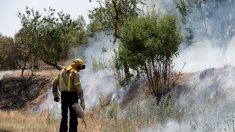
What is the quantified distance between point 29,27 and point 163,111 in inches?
1100

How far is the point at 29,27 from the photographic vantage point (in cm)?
3912

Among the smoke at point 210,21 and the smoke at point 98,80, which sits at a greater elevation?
the smoke at point 210,21

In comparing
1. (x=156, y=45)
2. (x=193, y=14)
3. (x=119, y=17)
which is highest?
(x=193, y=14)

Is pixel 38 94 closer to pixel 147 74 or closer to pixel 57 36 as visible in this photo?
pixel 57 36

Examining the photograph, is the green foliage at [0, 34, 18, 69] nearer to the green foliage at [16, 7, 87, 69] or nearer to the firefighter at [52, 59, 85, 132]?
the green foliage at [16, 7, 87, 69]

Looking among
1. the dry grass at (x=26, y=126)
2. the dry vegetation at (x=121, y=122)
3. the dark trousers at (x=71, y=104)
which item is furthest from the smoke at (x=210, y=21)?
the dark trousers at (x=71, y=104)

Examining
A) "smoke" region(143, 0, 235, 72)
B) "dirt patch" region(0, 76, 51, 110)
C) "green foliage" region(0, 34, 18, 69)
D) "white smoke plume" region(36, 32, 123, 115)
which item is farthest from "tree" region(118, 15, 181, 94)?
"green foliage" region(0, 34, 18, 69)

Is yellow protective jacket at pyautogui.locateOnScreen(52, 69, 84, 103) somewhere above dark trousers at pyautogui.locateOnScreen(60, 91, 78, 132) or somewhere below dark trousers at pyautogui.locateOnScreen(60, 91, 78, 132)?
above

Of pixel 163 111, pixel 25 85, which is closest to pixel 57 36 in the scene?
pixel 25 85

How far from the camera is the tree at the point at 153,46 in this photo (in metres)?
18.7

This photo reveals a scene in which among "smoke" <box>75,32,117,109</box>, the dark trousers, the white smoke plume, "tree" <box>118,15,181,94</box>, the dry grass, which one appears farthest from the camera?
"smoke" <box>75,32,117,109</box>

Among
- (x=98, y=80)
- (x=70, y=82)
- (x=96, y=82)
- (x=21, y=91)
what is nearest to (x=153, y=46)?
(x=70, y=82)

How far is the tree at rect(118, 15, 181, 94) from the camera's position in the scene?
1870cm

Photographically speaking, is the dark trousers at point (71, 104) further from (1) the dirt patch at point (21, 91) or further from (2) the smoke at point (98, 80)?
(1) the dirt patch at point (21, 91)
